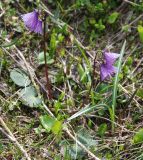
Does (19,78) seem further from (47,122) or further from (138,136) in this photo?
(138,136)

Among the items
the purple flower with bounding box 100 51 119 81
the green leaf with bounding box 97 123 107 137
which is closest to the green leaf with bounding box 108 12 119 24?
the purple flower with bounding box 100 51 119 81

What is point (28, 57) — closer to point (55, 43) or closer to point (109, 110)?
point (55, 43)

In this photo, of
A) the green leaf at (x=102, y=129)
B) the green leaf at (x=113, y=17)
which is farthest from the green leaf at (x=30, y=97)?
the green leaf at (x=113, y=17)

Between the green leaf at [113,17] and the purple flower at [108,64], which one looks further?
the green leaf at [113,17]

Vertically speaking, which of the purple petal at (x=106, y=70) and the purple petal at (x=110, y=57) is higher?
the purple petal at (x=110, y=57)

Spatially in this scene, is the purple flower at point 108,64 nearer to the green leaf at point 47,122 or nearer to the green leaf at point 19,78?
the green leaf at point 47,122

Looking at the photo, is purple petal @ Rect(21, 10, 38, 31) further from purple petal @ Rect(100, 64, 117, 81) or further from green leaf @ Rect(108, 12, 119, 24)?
green leaf @ Rect(108, 12, 119, 24)
